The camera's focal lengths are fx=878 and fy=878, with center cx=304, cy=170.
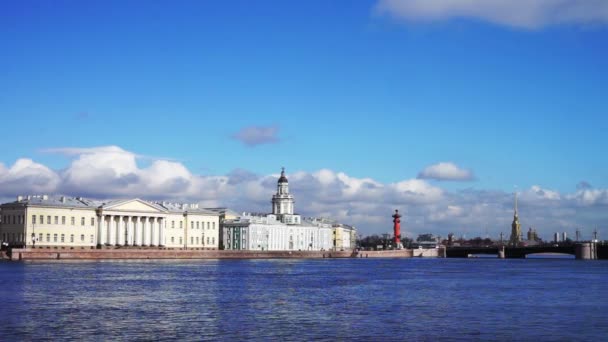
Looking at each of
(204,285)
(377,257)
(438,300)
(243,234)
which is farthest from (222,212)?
(438,300)

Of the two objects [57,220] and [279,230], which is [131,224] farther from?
[279,230]

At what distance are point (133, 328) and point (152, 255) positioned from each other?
84.7 metres

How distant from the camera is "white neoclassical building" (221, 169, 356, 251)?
143 m

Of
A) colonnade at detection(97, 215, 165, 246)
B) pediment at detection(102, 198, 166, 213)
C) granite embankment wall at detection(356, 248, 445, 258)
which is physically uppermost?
pediment at detection(102, 198, 166, 213)

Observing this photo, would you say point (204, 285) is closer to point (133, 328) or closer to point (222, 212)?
point (133, 328)

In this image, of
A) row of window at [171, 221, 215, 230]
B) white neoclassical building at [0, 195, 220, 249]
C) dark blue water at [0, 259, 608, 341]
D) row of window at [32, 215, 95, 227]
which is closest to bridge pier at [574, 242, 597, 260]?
white neoclassical building at [0, 195, 220, 249]

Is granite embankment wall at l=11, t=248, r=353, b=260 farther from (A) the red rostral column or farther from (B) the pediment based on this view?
(A) the red rostral column

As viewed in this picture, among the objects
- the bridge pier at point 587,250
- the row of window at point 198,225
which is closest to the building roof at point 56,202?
the row of window at point 198,225

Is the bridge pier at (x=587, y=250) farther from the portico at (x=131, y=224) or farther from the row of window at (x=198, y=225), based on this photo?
the portico at (x=131, y=224)

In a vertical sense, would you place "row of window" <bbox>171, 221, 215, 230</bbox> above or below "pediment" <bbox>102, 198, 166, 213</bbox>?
below

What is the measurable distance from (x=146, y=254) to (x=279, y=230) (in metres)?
42.7

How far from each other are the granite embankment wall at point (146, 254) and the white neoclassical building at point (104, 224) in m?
6.27

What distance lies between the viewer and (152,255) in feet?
364

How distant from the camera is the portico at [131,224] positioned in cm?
11394
